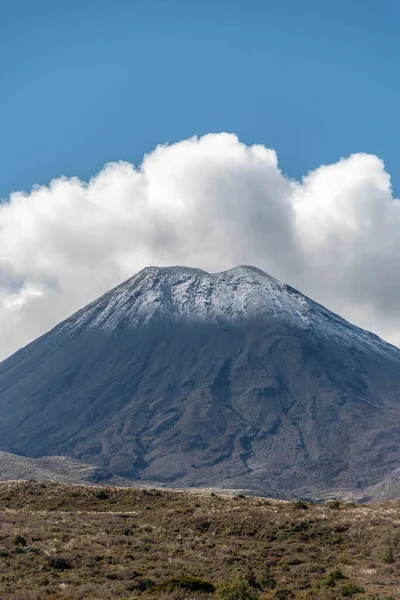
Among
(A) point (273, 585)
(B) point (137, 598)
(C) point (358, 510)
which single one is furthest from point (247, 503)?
(B) point (137, 598)

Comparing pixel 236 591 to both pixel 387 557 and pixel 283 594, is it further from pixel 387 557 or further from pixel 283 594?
pixel 387 557

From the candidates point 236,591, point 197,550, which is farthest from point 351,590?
point 197,550

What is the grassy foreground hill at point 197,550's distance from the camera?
35625mm

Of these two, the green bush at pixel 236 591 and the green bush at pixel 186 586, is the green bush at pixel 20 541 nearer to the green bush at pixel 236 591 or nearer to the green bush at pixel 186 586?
the green bush at pixel 186 586

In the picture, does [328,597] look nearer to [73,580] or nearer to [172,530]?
[73,580]

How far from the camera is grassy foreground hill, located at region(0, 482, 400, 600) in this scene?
35625mm

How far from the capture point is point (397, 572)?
134 feet

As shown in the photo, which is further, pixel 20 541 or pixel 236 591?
pixel 20 541

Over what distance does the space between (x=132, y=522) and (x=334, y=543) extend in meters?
14.0

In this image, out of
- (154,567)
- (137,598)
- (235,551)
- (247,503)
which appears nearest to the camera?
(137,598)

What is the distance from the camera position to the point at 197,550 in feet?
149

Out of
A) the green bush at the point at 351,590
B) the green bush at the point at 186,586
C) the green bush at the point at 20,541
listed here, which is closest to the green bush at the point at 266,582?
the green bush at the point at 186,586

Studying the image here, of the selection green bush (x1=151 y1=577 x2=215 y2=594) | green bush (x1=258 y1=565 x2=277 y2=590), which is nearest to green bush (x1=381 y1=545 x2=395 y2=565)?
green bush (x1=258 y1=565 x2=277 y2=590)

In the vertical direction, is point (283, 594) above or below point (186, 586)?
below
